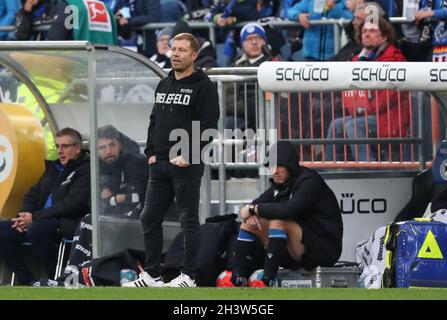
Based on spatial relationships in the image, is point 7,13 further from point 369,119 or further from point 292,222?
point 292,222

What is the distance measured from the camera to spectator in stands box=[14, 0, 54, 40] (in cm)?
1895

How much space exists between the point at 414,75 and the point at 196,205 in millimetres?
2205

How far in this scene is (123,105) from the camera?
1405cm

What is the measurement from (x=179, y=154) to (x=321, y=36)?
528 centimetres

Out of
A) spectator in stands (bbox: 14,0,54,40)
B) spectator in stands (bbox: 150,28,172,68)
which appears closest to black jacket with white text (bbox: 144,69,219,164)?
spectator in stands (bbox: 150,28,172,68)

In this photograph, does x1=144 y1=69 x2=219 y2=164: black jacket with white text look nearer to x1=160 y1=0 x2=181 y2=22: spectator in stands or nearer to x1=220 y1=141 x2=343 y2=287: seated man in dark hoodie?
x1=220 y1=141 x2=343 y2=287: seated man in dark hoodie

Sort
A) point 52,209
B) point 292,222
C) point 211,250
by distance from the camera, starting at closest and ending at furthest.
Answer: point 292,222 → point 211,250 → point 52,209

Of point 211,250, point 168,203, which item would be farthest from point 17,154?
point 168,203

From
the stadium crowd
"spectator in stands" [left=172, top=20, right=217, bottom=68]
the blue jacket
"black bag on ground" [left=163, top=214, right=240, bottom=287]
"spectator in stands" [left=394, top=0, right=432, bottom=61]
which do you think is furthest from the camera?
the blue jacket

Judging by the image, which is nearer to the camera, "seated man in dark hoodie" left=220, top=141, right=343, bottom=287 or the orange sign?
"seated man in dark hoodie" left=220, top=141, right=343, bottom=287

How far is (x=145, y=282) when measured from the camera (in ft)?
40.9
